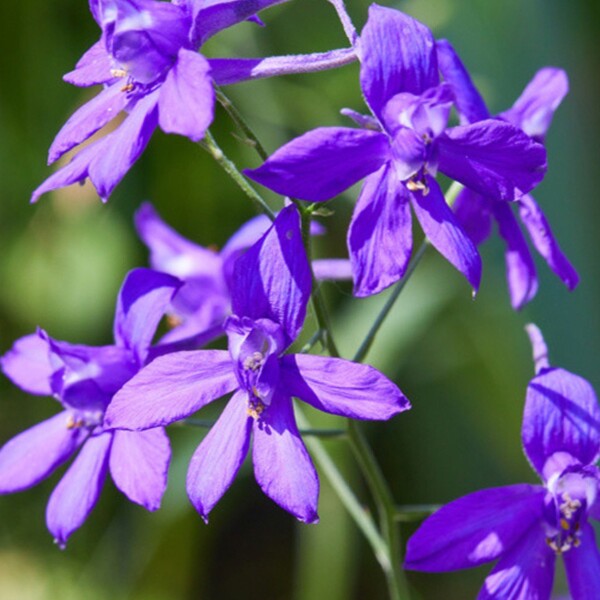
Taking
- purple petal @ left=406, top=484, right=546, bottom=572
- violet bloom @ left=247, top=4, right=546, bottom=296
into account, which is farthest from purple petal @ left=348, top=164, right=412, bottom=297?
purple petal @ left=406, top=484, right=546, bottom=572

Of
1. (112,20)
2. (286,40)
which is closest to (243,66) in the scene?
(112,20)

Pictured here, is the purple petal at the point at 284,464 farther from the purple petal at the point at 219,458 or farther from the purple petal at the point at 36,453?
the purple petal at the point at 36,453

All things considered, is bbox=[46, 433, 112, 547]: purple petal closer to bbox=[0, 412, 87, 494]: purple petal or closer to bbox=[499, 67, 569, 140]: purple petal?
bbox=[0, 412, 87, 494]: purple petal

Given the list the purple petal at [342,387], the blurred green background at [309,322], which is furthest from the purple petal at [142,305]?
the blurred green background at [309,322]

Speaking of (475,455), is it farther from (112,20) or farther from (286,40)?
(112,20)

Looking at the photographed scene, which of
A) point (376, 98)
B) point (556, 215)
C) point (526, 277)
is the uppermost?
point (376, 98)

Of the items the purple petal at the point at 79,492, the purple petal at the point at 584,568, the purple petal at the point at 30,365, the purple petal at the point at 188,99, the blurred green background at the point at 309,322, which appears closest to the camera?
the purple petal at the point at 188,99
